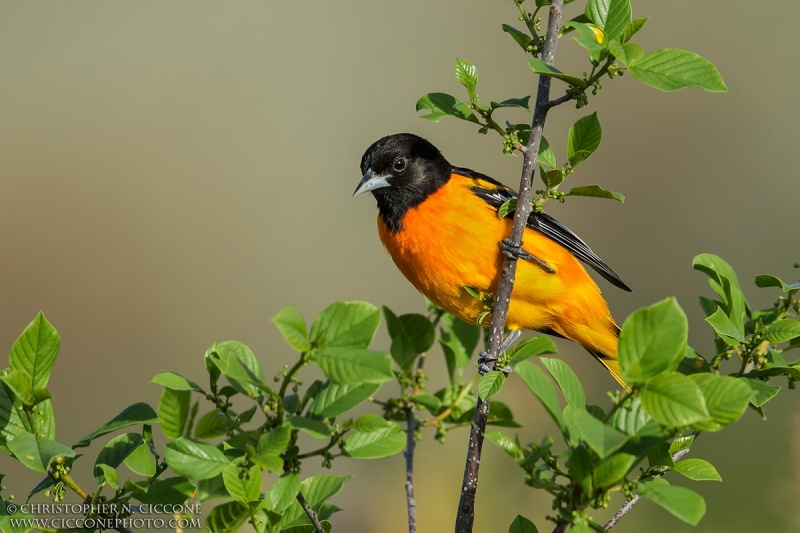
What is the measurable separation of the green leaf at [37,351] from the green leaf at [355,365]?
0.53 m

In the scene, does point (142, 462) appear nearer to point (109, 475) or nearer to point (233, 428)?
point (109, 475)

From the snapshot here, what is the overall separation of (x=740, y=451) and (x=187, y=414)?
10.3ft

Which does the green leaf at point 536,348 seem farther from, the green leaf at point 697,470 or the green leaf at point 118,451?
the green leaf at point 118,451

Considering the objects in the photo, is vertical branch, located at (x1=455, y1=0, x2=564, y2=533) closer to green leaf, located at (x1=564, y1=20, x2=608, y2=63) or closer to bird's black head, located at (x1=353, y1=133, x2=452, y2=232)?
green leaf, located at (x1=564, y1=20, x2=608, y2=63)

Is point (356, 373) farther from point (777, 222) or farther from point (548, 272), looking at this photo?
point (777, 222)

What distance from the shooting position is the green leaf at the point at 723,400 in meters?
1.19

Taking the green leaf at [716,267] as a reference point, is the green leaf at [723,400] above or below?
below

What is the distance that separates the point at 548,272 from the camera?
11.1ft

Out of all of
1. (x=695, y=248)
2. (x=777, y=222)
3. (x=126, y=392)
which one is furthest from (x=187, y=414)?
(x=777, y=222)

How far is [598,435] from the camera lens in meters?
1.16

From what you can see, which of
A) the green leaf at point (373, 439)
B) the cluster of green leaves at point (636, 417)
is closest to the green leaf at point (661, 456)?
the cluster of green leaves at point (636, 417)

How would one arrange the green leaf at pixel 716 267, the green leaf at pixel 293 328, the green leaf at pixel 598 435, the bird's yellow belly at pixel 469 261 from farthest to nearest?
1. the bird's yellow belly at pixel 469 261
2. the green leaf at pixel 716 267
3. the green leaf at pixel 293 328
4. the green leaf at pixel 598 435

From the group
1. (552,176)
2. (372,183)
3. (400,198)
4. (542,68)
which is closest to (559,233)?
(400,198)

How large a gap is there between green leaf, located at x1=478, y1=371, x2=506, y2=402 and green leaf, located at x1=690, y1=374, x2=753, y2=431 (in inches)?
20.0
